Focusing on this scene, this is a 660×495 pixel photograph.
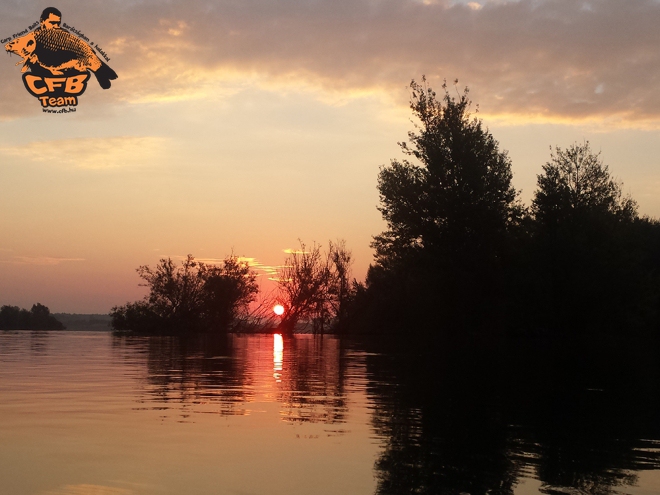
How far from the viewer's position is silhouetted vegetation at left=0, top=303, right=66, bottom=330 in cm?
8494

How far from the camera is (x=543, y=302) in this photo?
51781 millimetres

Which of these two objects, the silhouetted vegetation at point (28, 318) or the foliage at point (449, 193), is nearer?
the foliage at point (449, 193)

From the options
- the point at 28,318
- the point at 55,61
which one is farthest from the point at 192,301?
the point at 55,61

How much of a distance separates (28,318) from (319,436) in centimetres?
8626

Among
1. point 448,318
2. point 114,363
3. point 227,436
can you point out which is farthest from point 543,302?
point 227,436

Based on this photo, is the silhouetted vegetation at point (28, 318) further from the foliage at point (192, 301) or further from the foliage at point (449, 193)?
the foliage at point (449, 193)

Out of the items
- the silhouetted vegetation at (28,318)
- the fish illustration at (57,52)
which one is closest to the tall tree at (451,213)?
the fish illustration at (57,52)

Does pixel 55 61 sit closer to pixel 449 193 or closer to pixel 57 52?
pixel 57 52

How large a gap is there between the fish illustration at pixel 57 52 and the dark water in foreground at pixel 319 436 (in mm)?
16371

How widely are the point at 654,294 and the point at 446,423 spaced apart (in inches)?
1969

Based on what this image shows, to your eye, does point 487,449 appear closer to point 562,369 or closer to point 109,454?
point 109,454

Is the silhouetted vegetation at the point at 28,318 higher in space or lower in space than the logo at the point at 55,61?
lower

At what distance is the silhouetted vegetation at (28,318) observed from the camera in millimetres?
84938

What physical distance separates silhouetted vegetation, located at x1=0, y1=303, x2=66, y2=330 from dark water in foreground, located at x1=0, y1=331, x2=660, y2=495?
74434 millimetres
